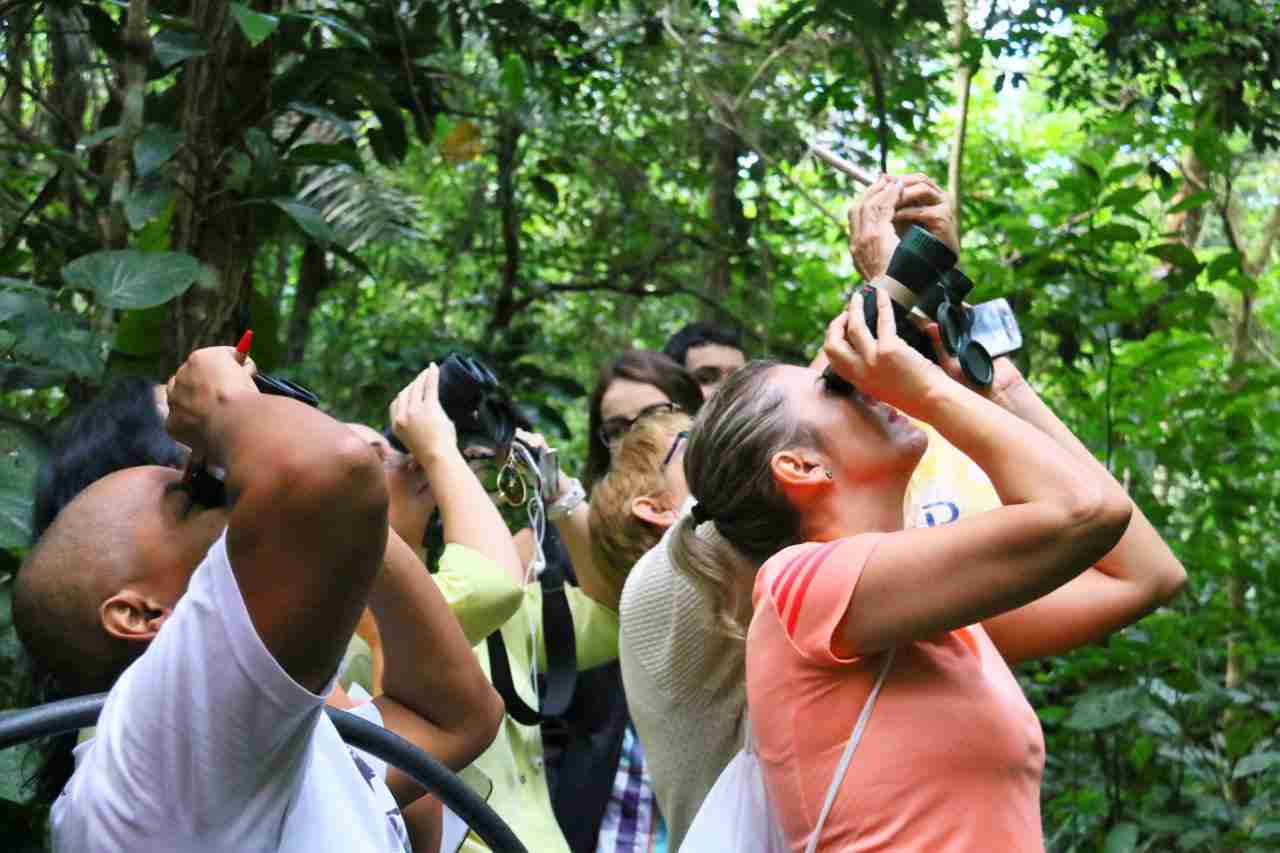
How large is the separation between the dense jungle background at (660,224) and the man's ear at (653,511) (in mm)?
963

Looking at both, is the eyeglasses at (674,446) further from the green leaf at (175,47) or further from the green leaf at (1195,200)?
the green leaf at (1195,200)

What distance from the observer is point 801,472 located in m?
1.76

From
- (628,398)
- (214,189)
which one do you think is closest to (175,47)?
(214,189)

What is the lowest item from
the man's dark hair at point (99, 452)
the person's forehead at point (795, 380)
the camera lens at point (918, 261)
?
the man's dark hair at point (99, 452)

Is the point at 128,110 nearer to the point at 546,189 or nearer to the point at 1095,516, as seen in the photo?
the point at 1095,516

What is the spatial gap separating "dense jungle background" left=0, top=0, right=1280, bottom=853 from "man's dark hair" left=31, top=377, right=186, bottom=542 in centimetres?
40

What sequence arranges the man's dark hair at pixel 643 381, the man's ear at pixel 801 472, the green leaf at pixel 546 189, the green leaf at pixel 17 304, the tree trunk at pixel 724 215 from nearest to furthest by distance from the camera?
the man's ear at pixel 801 472
the green leaf at pixel 17 304
the man's dark hair at pixel 643 381
the green leaf at pixel 546 189
the tree trunk at pixel 724 215

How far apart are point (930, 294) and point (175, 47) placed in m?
1.94

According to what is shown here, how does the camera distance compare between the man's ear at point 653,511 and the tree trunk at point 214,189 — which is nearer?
the man's ear at point 653,511

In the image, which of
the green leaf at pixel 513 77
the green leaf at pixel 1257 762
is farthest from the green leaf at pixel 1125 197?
the green leaf at pixel 513 77

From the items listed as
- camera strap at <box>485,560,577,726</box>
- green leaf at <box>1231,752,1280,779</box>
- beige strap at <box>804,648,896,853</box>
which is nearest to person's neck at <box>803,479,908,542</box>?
beige strap at <box>804,648,896,853</box>

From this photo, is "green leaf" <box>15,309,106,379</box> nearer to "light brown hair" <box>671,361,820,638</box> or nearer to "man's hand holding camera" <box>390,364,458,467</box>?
"man's hand holding camera" <box>390,364,458,467</box>

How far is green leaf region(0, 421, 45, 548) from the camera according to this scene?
7.12 ft

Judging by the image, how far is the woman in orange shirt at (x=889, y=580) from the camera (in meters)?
1.51
